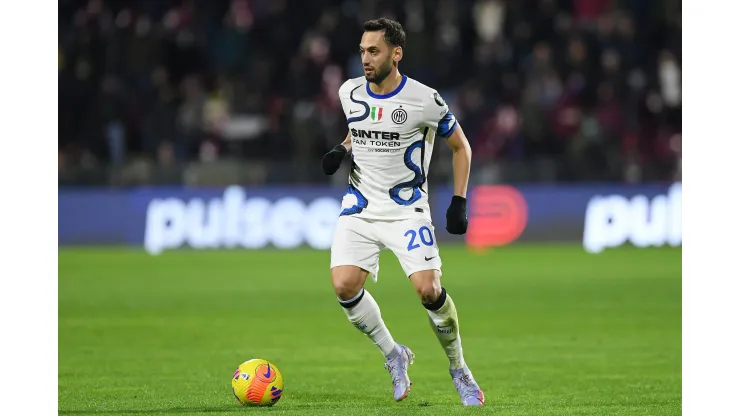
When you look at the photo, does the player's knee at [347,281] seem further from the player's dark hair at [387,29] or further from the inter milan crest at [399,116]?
the player's dark hair at [387,29]

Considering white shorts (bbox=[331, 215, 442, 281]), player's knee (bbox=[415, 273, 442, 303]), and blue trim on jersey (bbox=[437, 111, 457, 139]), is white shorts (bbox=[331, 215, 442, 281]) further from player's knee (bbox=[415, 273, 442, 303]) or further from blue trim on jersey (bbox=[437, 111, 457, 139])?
blue trim on jersey (bbox=[437, 111, 457, 139])

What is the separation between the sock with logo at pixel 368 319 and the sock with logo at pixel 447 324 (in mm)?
321

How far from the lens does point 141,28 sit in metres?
21.4

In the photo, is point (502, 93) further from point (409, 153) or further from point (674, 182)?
point (409, 153)

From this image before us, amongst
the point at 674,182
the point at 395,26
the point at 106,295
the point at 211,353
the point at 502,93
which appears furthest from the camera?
the point at 502,93

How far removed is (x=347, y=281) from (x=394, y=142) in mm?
811

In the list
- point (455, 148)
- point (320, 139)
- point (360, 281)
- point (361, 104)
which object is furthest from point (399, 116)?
point (320, 139)

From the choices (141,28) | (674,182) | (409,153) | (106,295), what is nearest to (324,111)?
(141,28)

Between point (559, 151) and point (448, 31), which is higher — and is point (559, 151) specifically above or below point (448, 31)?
below

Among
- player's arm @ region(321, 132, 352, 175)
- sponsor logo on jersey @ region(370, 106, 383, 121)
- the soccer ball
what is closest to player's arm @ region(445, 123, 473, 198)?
sponsor logo on jersey @ region(370, 106, 383, 121)

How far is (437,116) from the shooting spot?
6855mm

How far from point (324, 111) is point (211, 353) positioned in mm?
11512

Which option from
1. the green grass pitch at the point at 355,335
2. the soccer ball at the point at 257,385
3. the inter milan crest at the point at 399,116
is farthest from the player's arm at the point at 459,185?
the soccer ball at the point at 257,385

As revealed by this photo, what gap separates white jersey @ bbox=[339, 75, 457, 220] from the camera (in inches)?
270
